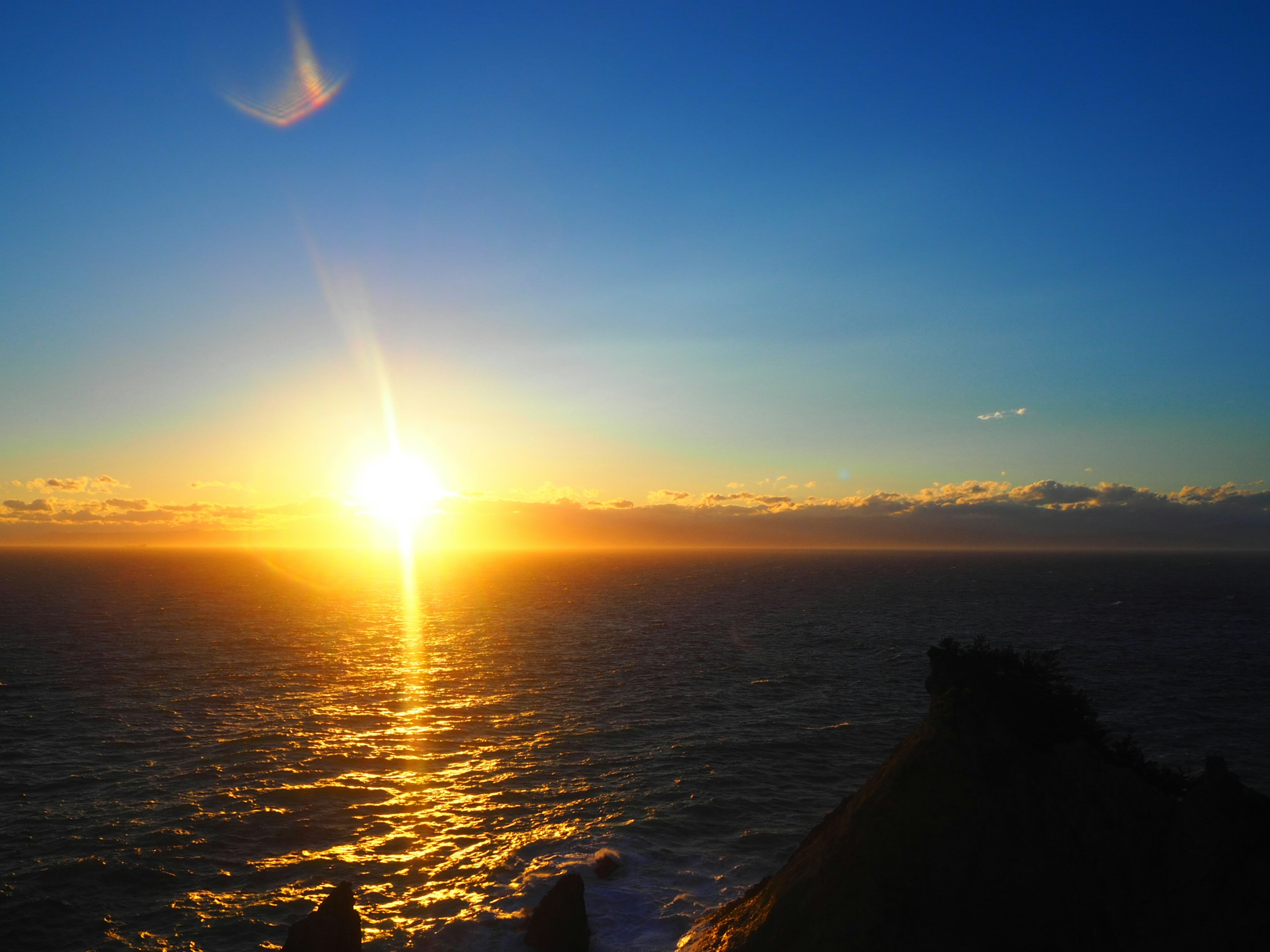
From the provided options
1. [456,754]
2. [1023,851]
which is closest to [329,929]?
[1023,851]

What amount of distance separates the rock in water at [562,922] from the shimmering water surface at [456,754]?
0.98 metres

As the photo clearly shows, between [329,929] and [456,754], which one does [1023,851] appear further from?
[456,754]

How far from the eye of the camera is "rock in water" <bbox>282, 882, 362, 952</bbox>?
20.0 meters

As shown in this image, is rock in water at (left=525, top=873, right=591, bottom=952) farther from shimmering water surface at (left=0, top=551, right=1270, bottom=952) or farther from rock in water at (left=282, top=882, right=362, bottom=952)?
rock in water at (left=282, top=882, right=362, bottom=952)

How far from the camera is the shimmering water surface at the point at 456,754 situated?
87.2 feet

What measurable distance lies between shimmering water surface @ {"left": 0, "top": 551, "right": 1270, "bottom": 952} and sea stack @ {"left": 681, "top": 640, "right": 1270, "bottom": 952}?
901 centimetres

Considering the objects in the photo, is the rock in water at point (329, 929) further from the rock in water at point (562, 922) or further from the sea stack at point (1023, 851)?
the sea stack at point (1023, 851)

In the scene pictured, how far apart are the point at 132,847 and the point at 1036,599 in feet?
502

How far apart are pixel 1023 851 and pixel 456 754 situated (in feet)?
112

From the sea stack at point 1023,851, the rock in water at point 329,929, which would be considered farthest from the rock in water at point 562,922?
the sea stack at point 1023,851

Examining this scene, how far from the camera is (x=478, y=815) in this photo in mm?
34031

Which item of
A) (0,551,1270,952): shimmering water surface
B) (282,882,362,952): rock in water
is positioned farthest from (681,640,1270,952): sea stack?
(282,882,362,952): rock in water

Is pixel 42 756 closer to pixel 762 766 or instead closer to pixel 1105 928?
pixel 762 766

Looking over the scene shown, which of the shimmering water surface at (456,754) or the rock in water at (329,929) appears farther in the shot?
the shimmering water surface at (456,754)
